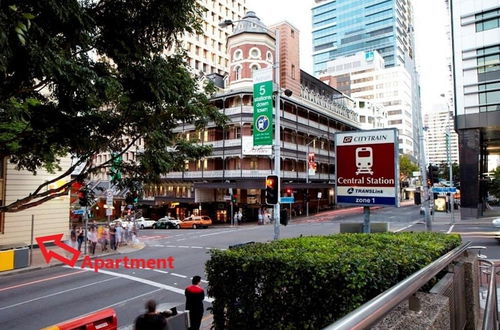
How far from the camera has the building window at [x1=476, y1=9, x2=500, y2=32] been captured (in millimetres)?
40500

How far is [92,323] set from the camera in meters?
7.64

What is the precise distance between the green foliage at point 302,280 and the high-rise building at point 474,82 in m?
40.7

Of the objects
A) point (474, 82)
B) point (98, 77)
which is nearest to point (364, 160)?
point (98, 77)

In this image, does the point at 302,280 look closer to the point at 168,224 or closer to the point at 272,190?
the point at 272,190

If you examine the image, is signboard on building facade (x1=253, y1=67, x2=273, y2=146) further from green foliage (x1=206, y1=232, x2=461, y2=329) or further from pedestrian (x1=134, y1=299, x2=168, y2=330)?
pedestrian (x1=134, y1=299, x2=168, y2=330)

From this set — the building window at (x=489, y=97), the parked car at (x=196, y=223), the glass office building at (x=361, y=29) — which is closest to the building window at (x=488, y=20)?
the building window at (x=489, y=97)

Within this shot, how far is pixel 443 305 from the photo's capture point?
3518 millimetres

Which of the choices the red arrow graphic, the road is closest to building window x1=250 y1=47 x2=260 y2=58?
the red arrow graphic

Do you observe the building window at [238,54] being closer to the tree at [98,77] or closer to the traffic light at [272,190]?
the traffic light at [272,190]

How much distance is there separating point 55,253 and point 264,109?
17375 mm

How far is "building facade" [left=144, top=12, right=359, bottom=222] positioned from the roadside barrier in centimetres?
3639

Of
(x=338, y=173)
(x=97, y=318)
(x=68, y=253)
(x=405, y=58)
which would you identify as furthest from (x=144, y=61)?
(x=405, y=58)

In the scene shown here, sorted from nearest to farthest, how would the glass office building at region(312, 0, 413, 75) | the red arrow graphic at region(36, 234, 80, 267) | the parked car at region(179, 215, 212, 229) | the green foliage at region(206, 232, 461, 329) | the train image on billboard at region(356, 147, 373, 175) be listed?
the green foliage at region(206, 232, 461, 329), the train image on billboard at region(356, 147, 373, 175), the red arrow graphic at region(36, 234, 80, 267), the parked car at region(179, 215, 212, 229), the glass office building at region(312, 0, 413, 75)

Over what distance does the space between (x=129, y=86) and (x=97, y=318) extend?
4779 mm
